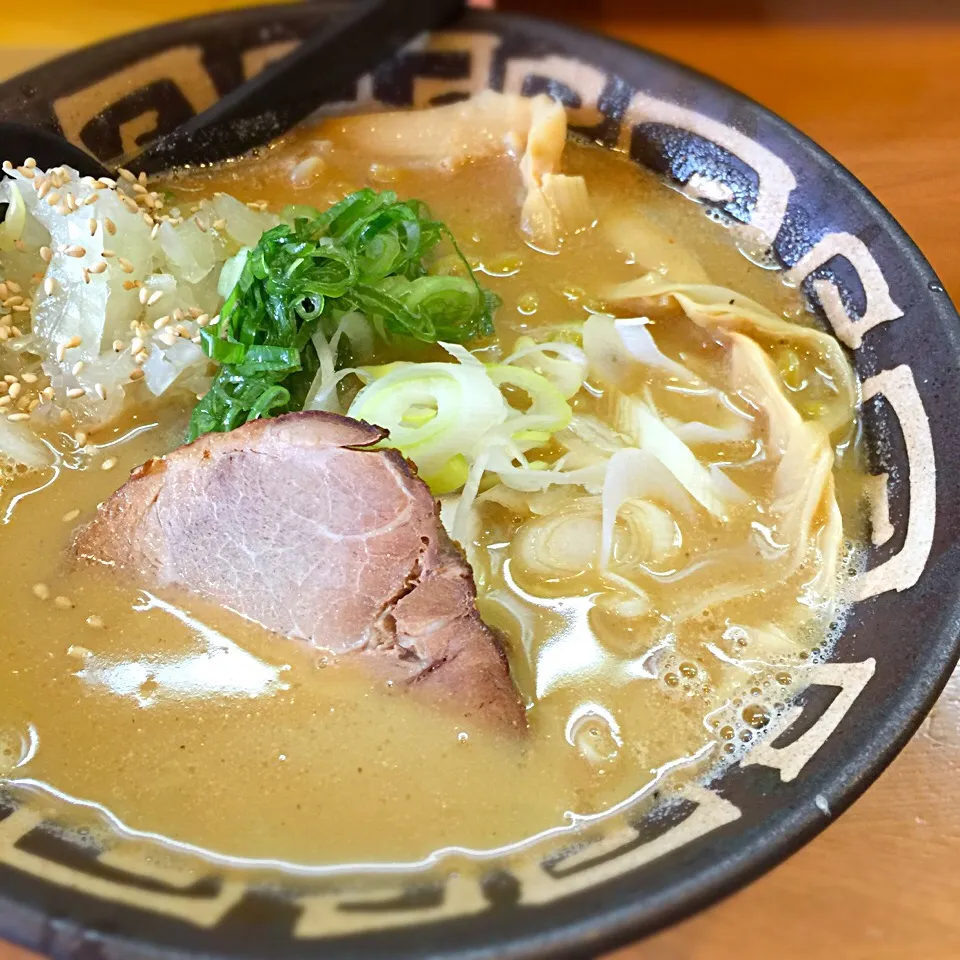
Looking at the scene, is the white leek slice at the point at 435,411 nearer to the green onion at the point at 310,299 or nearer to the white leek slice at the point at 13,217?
the green onion at the point at 310,299

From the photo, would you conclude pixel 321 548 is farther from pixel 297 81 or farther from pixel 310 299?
pixel 297 81

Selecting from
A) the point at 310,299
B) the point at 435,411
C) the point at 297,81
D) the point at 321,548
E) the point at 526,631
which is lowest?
the point at 526,631

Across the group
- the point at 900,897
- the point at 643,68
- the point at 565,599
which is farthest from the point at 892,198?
the point at 900,897

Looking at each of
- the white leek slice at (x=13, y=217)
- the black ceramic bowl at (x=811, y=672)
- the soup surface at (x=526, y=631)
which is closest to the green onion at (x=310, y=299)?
the soup surface at (x=526, y=631)

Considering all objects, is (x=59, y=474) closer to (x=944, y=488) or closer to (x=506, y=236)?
(x=506, y=236)

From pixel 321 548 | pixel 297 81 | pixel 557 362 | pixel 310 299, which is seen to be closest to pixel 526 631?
pixel 321 548

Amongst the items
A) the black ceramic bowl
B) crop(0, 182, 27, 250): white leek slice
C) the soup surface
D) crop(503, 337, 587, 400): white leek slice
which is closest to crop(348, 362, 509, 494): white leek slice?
the soup surface

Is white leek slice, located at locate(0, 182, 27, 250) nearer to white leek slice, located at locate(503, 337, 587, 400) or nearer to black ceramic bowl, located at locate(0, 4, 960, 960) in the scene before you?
black ceramic bowl, located at locate(0, 4, 960, 960)
